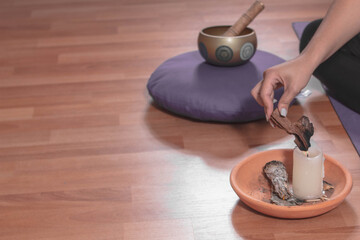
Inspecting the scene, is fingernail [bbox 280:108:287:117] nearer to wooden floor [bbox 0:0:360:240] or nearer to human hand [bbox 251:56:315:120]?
human hand [bbox 251:56:315:120]

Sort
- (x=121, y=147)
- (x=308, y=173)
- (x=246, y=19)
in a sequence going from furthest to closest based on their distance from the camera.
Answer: (x=246, y=19) → (x=121, y=147) → (x=308, y=173)

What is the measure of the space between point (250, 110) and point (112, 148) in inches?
18.6

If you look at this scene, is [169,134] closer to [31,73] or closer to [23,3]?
[31,73]

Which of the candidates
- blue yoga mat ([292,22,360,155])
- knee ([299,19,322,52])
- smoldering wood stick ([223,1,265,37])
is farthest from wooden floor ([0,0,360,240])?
smoldering wood stick ([223,1,265,37])

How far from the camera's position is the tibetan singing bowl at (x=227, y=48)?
2.01 metres

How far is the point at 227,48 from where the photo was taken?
79.1 inches

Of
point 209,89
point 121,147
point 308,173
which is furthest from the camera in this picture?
point 209,89

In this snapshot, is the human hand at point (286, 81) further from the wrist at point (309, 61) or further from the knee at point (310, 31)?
the knee at point (310, 31)

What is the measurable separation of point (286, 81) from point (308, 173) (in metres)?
0.25

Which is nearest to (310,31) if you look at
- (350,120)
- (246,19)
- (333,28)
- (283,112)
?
(246,19)

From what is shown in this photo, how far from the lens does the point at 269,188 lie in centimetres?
149

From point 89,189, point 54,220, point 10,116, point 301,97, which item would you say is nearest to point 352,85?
point 301,97

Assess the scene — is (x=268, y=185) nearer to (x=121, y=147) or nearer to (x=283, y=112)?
(x=283, y=112)

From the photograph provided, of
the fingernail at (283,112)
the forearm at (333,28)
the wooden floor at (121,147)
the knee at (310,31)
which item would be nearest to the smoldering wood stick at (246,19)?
the knee at (310,31)
